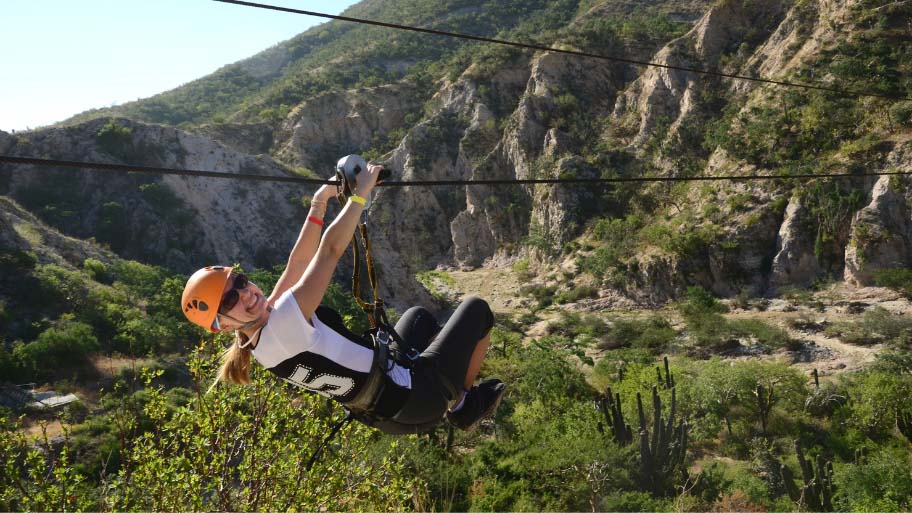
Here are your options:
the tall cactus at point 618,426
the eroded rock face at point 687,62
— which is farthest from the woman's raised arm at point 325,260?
the eroded rock face at point 687,62

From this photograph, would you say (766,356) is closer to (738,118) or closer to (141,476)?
(738,118)

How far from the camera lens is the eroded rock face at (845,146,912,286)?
88.9 ft

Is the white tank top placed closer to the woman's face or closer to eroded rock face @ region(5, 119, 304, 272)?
the woman's face

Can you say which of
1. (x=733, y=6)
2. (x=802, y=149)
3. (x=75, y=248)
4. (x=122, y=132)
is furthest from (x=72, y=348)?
(x=733, y=6)

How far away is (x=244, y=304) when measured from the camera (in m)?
3.00

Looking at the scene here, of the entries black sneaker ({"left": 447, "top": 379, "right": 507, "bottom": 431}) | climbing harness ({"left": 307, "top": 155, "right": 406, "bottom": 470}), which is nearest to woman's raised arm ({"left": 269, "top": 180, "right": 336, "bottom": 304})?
climbing harness ({"left": 307, "top": 155, "right": 406, "bottom": 470})

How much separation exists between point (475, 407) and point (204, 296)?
6.56 ft

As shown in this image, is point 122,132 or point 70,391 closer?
point 70,391

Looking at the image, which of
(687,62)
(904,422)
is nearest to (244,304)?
(904,422)

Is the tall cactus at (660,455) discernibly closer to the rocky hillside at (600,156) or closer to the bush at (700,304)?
the bush at (700,304)

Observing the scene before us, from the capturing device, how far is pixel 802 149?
32.8 metres

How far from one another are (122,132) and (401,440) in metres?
29.4

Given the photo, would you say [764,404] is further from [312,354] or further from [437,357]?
[312,354]

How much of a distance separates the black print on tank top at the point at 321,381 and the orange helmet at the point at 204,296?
1.84ft
